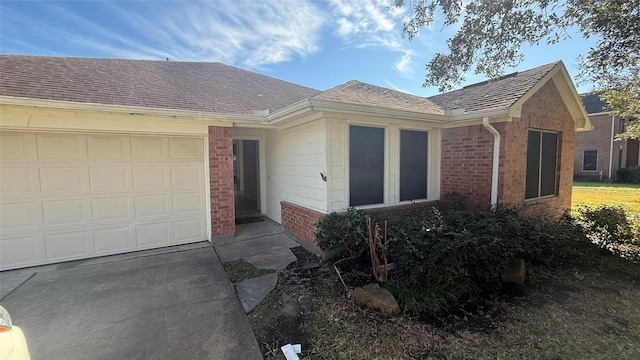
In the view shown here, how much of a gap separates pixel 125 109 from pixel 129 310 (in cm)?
338

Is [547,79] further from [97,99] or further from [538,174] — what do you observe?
[97,99]

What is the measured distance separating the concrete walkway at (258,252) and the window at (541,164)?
5967 mm

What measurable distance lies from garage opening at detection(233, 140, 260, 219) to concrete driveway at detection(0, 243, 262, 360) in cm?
399

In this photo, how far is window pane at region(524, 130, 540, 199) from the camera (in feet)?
20.9

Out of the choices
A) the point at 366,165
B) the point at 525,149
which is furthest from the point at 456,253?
the point at 525,149

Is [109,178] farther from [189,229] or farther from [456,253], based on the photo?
[456,253]

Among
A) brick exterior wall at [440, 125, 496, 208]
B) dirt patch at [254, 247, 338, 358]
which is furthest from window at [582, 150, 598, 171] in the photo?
dirt patch at [254, 247, 338, 358]

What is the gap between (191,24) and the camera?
273 inches

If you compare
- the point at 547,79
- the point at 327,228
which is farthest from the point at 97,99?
the point at 547,79

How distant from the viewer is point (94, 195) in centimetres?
515

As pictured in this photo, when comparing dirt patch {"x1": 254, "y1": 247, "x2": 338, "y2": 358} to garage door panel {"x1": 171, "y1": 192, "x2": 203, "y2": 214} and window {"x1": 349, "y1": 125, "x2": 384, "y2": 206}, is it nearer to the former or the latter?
window {"x1": 349, "y1": 125, "x2": 384, "y2": 206}

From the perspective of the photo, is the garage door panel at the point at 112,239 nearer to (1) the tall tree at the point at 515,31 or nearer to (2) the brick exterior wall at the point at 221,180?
(2) the brick exterior wall at the point at 221,180

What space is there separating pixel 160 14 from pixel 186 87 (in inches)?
67.8

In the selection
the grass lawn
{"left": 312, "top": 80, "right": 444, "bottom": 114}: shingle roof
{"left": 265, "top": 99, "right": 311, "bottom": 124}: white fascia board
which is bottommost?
the grass lawn
